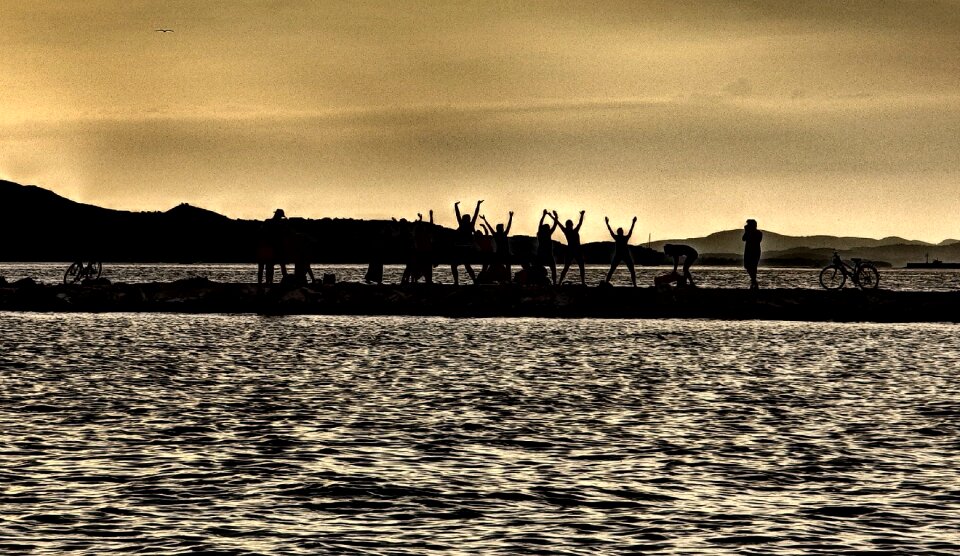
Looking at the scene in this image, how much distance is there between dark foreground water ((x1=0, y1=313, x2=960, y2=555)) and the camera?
12.0 meters

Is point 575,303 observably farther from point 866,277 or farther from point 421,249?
point 866,277

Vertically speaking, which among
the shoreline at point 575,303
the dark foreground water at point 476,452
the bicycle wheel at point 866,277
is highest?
the bicycle wheel at point 866,277

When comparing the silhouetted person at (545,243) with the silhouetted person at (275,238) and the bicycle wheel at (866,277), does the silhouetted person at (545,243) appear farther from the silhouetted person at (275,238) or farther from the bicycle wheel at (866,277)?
the bicycle wheel at (866,277)

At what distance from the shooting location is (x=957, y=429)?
18.9 m

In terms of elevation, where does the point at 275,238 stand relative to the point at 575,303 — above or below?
above

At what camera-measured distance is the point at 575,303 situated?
5091cm

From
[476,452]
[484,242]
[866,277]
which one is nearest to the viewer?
[476,452]

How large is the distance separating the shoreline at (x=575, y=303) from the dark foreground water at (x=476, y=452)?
17279mm

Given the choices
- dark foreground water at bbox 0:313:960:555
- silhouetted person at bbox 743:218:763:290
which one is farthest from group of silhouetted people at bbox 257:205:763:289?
dark foreground water at bbox 0:313:960:555

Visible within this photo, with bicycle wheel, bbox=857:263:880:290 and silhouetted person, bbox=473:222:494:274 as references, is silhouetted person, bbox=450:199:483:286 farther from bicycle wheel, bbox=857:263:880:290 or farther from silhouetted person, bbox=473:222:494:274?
bicycle wheel, bbox=857:263:880:290

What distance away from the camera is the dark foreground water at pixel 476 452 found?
471 inches

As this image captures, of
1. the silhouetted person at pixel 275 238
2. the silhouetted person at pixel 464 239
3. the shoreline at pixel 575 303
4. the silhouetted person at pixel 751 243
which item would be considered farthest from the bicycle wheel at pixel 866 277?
the silhouetted person at pixel 275 238

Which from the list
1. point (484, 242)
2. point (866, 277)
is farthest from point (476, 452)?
point (866, 277)

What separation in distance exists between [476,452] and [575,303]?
34.4 m
